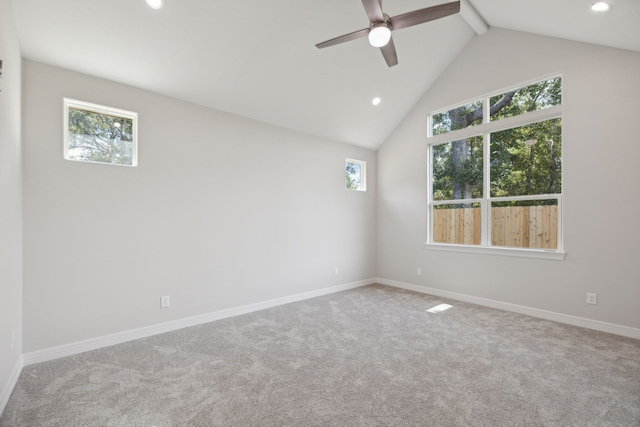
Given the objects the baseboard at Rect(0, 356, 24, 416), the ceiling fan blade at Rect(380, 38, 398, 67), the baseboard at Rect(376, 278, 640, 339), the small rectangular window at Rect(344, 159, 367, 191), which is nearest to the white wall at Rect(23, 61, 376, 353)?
the baseboard at Rect(0, 356, 24, 416)

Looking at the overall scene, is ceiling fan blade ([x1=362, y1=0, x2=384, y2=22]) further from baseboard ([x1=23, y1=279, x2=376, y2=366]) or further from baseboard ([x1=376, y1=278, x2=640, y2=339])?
baseboard ([x1=376, y1=278, x2=640, y2=339])

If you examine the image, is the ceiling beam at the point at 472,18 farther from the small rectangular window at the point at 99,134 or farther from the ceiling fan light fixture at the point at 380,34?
the small rectangular window at the point at 99,134

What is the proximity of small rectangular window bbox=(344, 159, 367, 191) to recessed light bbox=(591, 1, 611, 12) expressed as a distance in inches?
139

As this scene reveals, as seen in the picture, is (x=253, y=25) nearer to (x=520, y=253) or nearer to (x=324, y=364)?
(x=324, y=364)

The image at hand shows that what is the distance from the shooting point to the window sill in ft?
12.4

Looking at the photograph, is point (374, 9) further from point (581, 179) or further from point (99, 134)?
point (581, 179)

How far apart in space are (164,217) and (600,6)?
181 inches

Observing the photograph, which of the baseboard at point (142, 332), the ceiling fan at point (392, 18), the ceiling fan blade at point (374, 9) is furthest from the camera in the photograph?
the baseboard at point (142, 332)

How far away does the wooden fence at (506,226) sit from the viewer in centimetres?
391

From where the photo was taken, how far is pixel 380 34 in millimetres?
2508

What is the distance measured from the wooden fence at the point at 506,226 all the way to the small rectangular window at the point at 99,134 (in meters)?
4.41

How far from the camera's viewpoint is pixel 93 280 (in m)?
3.02

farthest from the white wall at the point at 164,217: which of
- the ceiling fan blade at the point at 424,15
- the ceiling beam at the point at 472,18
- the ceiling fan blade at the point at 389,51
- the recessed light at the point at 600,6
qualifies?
the recessed light at the point at 600,6

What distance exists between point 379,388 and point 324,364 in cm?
56
